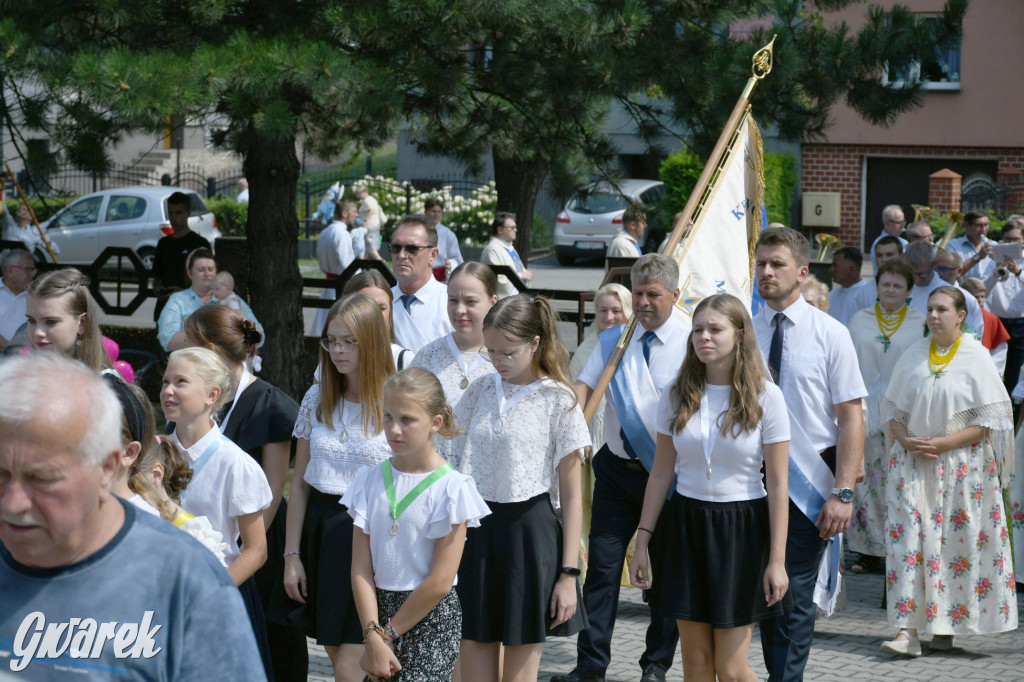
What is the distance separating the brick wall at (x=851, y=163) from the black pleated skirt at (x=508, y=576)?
2530 cm

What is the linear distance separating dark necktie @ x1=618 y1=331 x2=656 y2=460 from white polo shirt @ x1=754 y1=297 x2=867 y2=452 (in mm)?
672

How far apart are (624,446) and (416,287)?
179 centimetres

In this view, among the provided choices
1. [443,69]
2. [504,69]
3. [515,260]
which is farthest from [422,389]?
[515,260]

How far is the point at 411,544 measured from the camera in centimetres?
420

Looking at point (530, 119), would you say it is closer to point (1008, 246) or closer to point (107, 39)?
point (107, 39)

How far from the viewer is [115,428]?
2158 mm

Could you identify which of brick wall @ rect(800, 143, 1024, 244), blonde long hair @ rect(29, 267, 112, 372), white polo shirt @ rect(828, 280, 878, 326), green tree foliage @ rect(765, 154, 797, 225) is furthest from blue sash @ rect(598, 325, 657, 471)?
brick wall @ rect(800, 143, 1024, 244)

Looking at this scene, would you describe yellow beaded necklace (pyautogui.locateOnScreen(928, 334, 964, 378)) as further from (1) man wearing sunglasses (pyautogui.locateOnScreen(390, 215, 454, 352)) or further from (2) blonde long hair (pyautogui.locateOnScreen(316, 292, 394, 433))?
(2) blonde long hair (pyautogui.locateOnScreen(316, 292, 394, 433))

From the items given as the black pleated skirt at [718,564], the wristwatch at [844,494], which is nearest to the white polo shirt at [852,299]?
the wristwatch at [844,494]

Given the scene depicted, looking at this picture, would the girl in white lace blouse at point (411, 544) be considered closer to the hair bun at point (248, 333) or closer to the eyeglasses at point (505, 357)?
the eyeglasses at point (505, 357)

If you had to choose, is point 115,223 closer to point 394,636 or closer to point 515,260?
point 515,260

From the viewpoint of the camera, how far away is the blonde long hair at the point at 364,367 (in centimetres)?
479

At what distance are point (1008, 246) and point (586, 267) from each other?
1563 cm

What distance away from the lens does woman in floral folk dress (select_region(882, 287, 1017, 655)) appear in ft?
21.3
